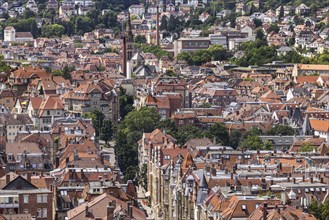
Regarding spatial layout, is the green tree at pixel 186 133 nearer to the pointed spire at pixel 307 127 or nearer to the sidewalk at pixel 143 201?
the pointed spire at pixel 307 127

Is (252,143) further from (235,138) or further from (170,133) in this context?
(170,133)

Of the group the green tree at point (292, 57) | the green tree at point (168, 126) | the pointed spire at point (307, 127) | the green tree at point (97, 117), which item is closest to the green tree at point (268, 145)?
the green tree at point (168, 126)

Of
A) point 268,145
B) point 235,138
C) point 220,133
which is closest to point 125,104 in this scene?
point 235,138

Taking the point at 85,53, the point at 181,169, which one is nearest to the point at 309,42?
the point at 85,53

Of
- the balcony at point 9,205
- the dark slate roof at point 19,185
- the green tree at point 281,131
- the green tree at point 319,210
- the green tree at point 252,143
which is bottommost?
the green tree at point 281,131

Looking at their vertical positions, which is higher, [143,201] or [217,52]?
[143,201]

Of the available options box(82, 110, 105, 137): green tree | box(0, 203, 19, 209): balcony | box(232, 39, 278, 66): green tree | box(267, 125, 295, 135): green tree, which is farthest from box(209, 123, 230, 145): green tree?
box(232, 39, 278, 66): green tree

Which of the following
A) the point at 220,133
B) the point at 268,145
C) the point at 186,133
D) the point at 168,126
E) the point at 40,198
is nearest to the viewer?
the point at 40,198

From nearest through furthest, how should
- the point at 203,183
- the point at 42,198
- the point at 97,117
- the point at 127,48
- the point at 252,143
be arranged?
the point at 42,198
the point at 203,183
the point at 252,143
the point at 97,117
the point at 127,48

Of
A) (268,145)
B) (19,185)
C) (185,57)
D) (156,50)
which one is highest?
(19,185)
